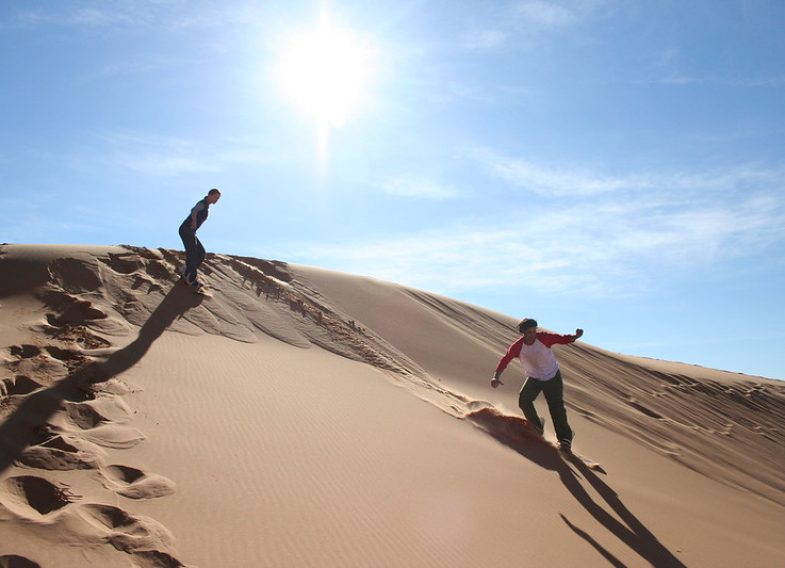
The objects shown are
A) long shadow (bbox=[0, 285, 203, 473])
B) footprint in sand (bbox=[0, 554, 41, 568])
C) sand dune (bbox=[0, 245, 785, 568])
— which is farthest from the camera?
long shadow (bbox=[0, 285, 203, 473])

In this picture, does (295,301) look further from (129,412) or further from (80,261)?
(129,412)

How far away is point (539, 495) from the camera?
3938 mm

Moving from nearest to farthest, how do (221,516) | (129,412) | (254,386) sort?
(221,516) < (129,412) < (254,386)

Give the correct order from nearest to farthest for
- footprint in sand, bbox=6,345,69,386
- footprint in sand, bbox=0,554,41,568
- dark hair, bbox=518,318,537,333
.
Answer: footprint in sand, bbox=0,554,41,568
footprint in sand, bbox=6,345,69,386
dark hair, bbox=518,318,537,333

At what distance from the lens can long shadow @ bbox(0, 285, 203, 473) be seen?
2721mm

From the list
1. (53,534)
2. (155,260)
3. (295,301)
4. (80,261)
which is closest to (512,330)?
(295,301)

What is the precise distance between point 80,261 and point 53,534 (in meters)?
5.07

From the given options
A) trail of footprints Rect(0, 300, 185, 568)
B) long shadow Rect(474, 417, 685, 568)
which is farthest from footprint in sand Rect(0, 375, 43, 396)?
long shadow Rect(474, 417, 685, 568)

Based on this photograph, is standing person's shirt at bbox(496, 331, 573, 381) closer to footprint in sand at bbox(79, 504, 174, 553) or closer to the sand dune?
the sand dune

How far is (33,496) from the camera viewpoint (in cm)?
236

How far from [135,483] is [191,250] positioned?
456cm

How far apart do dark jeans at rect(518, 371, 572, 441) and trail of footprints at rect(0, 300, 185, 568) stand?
3.77 m

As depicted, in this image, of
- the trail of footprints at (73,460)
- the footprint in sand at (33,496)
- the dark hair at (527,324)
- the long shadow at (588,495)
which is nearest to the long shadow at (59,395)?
the trail of footprints at (73,460)

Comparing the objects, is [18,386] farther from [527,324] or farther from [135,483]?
[527,324]
